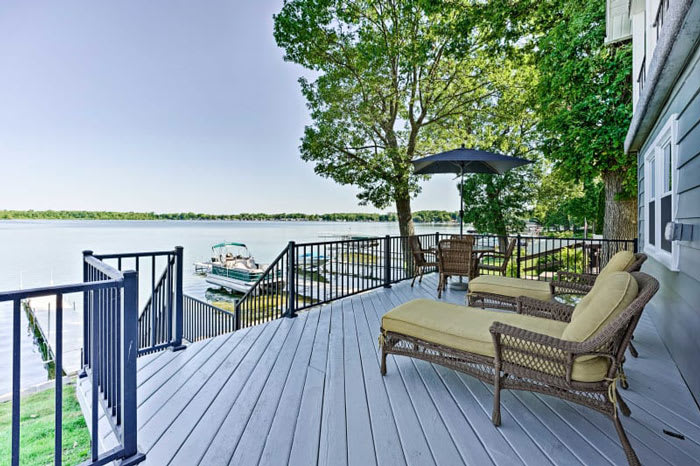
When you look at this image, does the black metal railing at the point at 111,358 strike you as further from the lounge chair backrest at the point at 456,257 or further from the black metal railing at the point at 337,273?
the lounge chair backrest at the point at 456,257

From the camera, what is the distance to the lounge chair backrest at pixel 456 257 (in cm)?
539

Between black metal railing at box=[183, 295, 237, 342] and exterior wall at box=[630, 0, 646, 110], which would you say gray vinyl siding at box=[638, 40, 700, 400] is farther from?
black metal railing at box=[183, 295, 237, 342]

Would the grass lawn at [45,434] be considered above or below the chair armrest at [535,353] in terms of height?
below

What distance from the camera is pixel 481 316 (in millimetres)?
2609

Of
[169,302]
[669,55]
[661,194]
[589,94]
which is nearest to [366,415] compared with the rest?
[169,302]

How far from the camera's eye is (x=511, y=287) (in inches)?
154

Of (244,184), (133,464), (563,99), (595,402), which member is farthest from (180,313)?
(244,184)

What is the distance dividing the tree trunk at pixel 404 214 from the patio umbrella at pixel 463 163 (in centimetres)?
341

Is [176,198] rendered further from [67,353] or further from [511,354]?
[511,354]

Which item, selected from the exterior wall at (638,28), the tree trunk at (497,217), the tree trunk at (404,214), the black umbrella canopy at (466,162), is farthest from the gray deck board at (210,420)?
the tree trunk at (497,217)

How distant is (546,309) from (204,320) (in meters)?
6.37

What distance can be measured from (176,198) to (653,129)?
3537 centimetres

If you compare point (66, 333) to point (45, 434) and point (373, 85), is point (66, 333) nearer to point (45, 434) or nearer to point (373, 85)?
point (45, 434)

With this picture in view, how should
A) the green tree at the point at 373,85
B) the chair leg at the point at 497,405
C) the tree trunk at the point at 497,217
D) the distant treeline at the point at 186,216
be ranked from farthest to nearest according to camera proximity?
the distant treeline at the point at 186,216 < the tree trunk at the point at 497,217 < the green tree at the point at 373,85 < the chair leg at the point at 497,405
